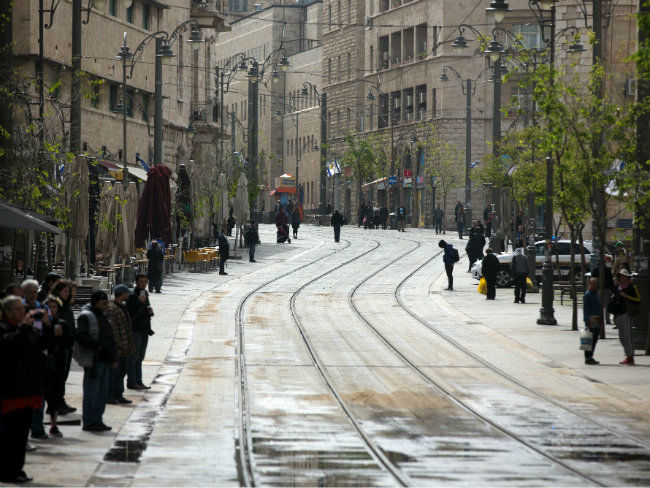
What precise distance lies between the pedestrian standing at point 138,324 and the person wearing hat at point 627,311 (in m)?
8.26

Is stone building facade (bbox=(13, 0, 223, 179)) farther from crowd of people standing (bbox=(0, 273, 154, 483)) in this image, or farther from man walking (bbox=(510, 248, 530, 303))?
crowd of people standing (bbox=(0, 273, 154, 483))

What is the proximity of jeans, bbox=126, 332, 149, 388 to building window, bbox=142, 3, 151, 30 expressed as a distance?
4307 cm

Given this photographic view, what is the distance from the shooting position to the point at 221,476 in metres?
12.1

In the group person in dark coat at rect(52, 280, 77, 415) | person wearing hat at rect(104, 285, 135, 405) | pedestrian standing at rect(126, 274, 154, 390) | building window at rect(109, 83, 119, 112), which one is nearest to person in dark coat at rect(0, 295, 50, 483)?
person in dark coat at rect(52, 280, 77, 415)

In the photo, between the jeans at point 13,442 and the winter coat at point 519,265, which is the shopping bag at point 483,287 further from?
→ the jeans at point 13,442

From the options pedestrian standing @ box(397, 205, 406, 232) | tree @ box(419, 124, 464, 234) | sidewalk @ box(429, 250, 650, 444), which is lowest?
sidewalk @ box(429, 250, 650, 444)

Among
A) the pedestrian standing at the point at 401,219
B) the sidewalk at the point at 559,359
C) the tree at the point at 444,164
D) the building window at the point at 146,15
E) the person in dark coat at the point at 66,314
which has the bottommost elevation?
the sidewalk at the point at 559,359

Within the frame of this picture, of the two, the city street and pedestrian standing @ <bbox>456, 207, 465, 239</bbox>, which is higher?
pedestrian standing @ <bbox>456, 207, 465, 239</bbox>

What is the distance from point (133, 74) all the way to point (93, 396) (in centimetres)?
4418

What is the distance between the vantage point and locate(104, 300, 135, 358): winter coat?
1579 centimetres

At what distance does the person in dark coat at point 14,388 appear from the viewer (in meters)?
11.8

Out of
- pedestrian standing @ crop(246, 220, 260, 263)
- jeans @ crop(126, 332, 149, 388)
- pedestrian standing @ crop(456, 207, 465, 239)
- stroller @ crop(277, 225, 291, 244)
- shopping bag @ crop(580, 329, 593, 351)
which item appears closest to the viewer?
jeans @ crop(126, 332, 149, 388)

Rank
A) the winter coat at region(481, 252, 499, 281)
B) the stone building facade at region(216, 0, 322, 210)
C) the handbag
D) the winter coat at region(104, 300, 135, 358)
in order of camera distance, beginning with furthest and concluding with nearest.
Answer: the stone building facade at region(216, 0, 322, 210), the winter coat at region(481, 252, 499, 281), the handbag, the winter coat at region(104, 300, 135, 358)

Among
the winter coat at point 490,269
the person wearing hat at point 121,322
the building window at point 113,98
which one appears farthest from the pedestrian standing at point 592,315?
the building window at point 113,98
